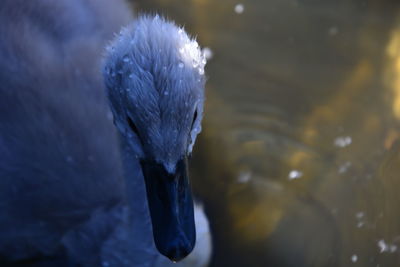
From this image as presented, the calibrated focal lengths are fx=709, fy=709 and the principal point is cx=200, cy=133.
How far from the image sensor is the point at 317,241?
3.20 meters

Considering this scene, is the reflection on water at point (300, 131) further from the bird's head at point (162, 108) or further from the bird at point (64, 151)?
the bird's head at point (162, 108)

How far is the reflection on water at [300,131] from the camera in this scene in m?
3.20

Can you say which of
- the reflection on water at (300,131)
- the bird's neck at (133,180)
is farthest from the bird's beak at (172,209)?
the reflection on water at (300,131)

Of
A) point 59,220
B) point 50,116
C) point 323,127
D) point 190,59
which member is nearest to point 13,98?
point 50,116

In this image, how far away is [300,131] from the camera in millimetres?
3609

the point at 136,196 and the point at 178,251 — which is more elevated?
the point at 178,251

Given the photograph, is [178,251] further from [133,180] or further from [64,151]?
[64,151]

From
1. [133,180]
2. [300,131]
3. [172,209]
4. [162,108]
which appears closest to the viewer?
[162,108]

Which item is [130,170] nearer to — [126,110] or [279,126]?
[126,110]

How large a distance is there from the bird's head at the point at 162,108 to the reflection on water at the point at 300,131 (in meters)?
0.73

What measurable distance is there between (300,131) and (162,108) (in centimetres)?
147

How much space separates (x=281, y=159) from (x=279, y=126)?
8.5 inches

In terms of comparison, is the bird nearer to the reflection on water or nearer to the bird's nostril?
the bird's nostril

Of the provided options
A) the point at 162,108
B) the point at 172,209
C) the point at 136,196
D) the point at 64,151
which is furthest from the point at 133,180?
the point at 162,108
